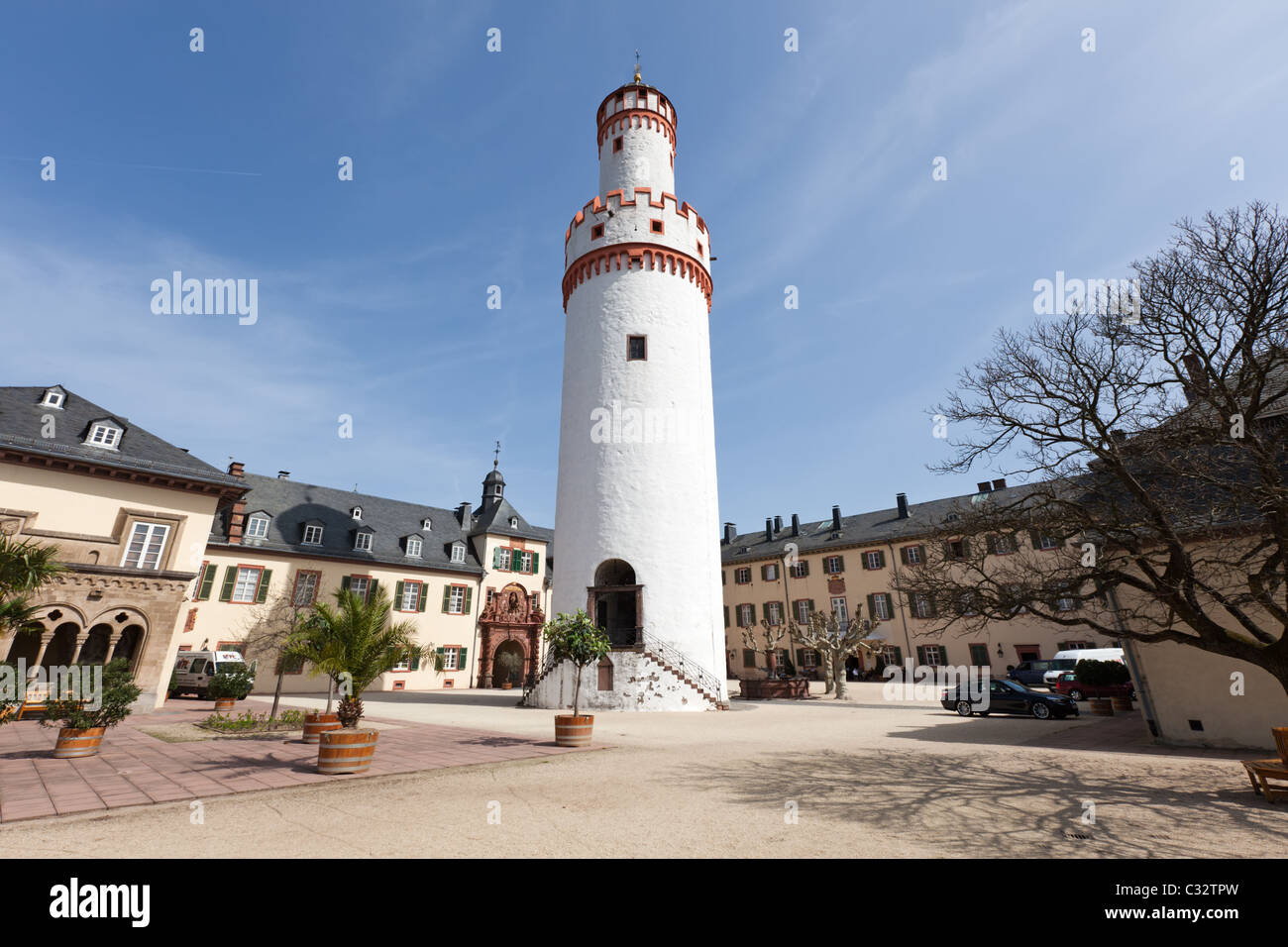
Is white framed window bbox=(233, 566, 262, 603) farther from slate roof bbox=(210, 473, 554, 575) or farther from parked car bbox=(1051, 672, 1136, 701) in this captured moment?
parked car bbox=(1051, 672, 1136, 701)

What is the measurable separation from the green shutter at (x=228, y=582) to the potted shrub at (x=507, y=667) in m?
15.4

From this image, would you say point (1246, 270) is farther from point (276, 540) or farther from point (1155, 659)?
point (276, 540)

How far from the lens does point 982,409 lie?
11656mm

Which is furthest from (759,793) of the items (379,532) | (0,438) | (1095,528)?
(379,532)

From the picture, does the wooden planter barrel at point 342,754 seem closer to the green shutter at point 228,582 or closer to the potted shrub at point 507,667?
the green shutter at point 228,582

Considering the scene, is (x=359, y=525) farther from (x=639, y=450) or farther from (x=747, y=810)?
(x=747, y=810)

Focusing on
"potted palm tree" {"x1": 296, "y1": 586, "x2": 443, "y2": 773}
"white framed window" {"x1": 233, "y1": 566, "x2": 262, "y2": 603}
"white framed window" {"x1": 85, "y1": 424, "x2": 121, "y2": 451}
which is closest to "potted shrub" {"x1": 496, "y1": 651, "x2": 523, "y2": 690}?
"white framed window" {"x1": 233, "y1": 566, "x2": 262, "y2": 603}

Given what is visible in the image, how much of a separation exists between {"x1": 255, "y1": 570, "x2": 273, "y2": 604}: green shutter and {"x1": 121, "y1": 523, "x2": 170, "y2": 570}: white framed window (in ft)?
42.5

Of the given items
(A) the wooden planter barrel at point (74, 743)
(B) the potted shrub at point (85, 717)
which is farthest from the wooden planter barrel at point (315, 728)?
(A) the wooden planter barrel at point (74, 743)

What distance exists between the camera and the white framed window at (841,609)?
138 ft

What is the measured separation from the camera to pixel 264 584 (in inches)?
1230

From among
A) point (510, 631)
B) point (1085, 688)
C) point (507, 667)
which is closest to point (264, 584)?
point (510, 631)

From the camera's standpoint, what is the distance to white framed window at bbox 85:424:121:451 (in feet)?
64.0
